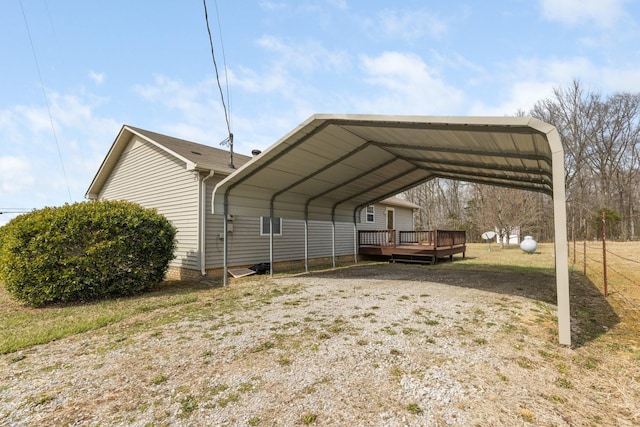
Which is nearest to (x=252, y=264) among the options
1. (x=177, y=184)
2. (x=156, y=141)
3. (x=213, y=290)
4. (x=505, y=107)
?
(x=213, y=290)

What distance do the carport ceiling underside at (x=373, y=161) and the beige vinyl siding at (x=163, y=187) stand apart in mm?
2108

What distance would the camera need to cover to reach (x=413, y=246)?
1388cm

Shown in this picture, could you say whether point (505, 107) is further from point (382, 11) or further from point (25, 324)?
point (25, 324)

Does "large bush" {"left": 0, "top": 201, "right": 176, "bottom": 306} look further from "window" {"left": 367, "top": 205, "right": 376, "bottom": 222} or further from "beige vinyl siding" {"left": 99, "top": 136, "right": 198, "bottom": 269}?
"window" {"left": 367, "top": 205, "right": 376, "bottom": 222}

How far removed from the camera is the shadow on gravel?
4.51 meters

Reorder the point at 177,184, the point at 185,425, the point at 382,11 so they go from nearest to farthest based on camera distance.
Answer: the point at 185,425 < the point at 382,11 < the point at 177,184

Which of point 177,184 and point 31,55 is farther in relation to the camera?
point 177,184

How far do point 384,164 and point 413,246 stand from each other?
5.84 m

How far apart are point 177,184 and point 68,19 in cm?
465

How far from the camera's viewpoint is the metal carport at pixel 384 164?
4.21 meters

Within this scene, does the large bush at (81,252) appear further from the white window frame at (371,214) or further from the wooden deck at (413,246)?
the white window frame at (371,214)

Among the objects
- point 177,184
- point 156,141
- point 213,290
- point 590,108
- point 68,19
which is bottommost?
point 213,290

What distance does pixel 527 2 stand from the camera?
7477mm

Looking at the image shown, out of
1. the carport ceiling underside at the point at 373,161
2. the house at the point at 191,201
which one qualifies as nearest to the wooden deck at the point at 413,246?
Result: the house at the point at 191,201
